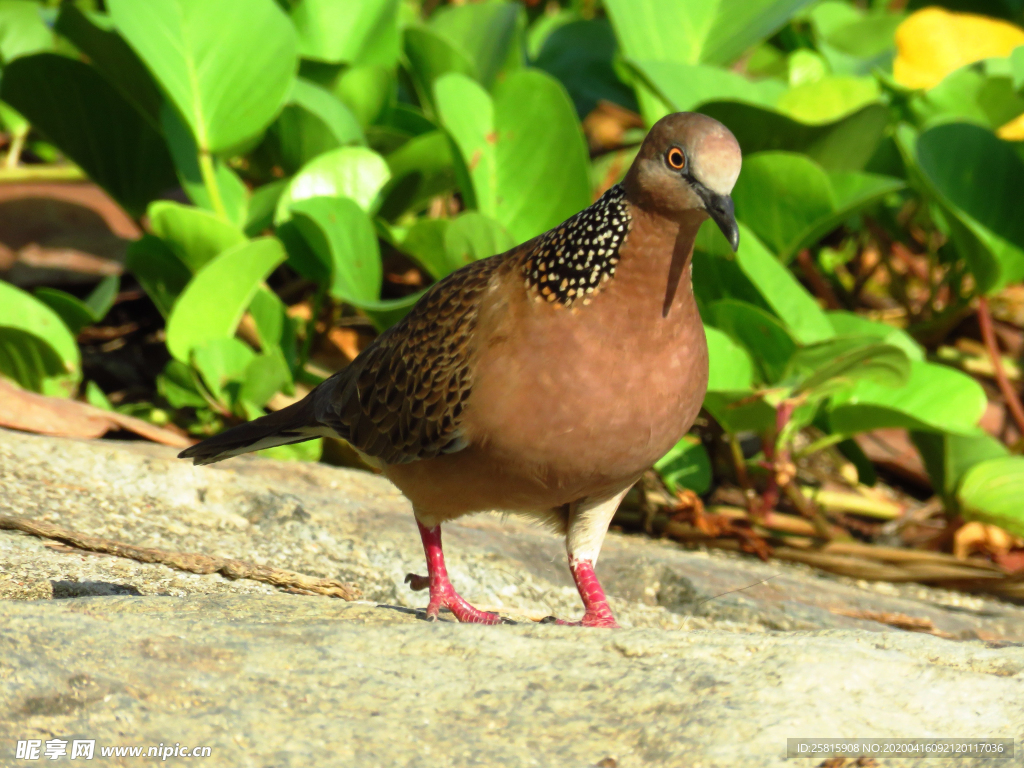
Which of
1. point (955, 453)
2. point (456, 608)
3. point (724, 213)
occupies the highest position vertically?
point (724, 213)

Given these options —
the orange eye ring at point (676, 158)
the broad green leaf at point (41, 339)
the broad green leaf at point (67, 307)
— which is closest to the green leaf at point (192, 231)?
the broad green leaf at point (67, 307)

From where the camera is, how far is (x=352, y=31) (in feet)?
22.3

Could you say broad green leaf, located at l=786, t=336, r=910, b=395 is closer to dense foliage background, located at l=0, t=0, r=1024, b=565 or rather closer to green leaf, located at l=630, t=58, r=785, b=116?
dense foliage background, located at l=0, t=0, r=1024, b=565

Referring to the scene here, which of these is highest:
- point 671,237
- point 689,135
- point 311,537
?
point 689,135

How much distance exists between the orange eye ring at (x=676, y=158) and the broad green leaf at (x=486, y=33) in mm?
3733

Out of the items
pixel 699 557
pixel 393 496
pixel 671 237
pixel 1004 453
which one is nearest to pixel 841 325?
pixel 1004 453

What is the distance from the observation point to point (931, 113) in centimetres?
661

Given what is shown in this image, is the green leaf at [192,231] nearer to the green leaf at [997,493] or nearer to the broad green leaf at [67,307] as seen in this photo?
the broad green leaf at [67,307]

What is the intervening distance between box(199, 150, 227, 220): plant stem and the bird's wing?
200 centimetres

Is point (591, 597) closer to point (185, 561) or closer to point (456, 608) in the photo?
point (456, 608)

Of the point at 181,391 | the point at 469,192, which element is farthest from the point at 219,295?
the point at 469,192

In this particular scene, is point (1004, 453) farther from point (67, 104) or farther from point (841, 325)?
point (67, 104)

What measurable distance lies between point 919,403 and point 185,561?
333 cm

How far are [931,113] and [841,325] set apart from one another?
5.65 ft
